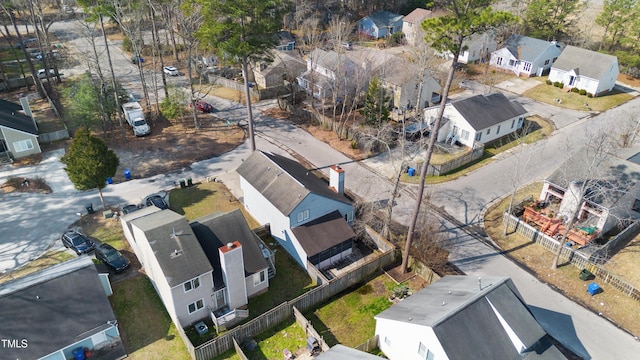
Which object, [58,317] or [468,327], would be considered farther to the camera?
[58,317]

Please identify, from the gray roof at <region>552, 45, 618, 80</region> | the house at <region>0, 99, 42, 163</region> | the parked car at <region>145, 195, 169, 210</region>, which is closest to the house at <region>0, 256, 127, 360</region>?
the parked car at <region>145, 195, 169, 210</region>

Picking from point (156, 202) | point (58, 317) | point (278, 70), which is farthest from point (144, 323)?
point (278, 70)

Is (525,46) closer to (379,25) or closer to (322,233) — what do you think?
(379,25)

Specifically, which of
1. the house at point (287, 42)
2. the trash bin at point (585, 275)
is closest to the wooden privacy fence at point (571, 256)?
the trash bin at point (585, 275)

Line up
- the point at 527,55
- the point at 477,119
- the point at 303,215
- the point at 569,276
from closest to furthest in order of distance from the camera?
the point at 569,276 < the point at 303,215 < the point at 477,119 < the point at 527,55

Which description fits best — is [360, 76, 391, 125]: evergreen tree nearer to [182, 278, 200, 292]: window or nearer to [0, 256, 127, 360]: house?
[182, 278, 200, 292]: window

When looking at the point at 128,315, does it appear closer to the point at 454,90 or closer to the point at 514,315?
the point at 514,315

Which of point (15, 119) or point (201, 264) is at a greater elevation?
point (15, 119)

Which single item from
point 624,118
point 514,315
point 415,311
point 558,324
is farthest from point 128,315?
point 624,118
